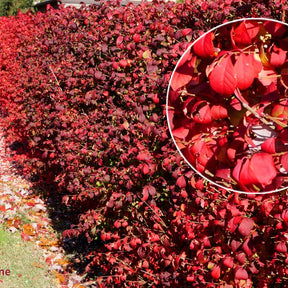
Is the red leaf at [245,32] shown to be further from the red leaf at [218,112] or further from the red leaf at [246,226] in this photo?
the red leaf at [246,226]

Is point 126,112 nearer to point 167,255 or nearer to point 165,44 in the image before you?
point 165,44

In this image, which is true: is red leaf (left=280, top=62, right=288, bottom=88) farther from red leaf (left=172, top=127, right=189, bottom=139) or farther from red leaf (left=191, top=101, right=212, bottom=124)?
red leaf (left=172, top=127, right=189, bottom=139)

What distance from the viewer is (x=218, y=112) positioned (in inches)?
48.8

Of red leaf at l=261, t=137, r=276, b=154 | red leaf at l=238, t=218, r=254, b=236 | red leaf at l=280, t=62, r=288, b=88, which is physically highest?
red leaf at l=280, t=62, r=288, b=88

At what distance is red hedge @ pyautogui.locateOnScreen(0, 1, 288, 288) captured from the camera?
2438 millimetres

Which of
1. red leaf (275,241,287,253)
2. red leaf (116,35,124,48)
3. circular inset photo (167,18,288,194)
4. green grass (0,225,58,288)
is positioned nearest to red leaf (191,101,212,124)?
circular inset photo (167,18,288,194)

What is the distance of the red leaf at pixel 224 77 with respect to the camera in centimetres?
113

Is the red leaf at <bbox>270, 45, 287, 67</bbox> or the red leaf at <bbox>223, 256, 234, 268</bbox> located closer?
the red leaf at <bbox>270, 45, 287, 67</bbox>

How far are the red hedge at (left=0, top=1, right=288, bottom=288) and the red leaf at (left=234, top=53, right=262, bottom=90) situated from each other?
4.04ft

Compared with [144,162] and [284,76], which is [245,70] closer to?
[284,76]

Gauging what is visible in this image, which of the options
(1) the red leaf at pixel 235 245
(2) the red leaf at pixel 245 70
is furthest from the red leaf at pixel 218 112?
(1) the red leaf at pixel 235 245

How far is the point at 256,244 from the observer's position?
2436 millimetres

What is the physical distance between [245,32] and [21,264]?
4.25 meters

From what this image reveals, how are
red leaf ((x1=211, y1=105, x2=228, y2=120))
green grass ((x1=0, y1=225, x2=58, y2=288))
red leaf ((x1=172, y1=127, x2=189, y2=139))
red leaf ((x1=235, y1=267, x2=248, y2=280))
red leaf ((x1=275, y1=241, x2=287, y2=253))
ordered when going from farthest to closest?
green grass ((x1=0, y1=225, x2=58, y2=288)), red leaf ((x1=235, y1=267, x2=248, y2=280)), red leaf ((x1=275, y1=241, x2=287, y2=253)), red leaf ((x1=172, y1=127, x2=189, y2=139)), red leaf ((x1=211, y1=105, x2=228, y2=120))
